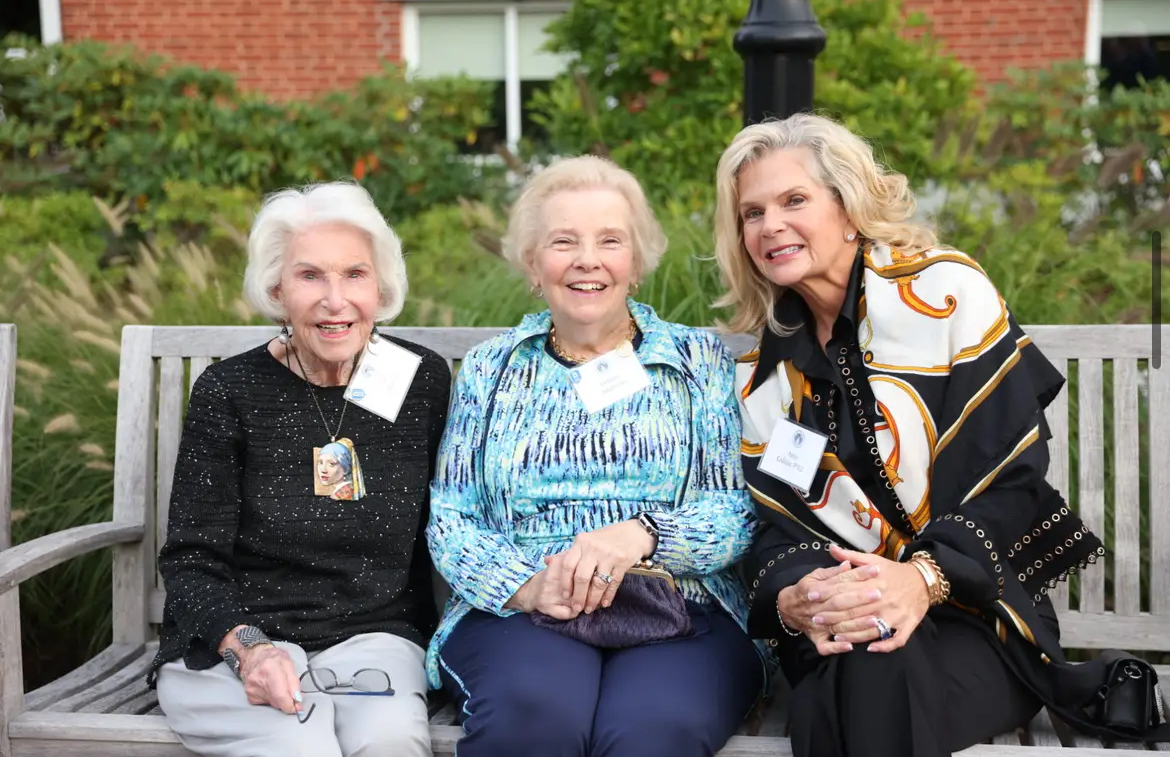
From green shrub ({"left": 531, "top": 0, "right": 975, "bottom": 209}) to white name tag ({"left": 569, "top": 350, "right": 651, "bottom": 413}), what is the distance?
2568 millimetres

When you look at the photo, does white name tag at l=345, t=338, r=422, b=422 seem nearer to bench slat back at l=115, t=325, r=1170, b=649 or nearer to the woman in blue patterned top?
the woman in blue patterned top

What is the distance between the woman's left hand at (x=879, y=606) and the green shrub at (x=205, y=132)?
6.54 meters

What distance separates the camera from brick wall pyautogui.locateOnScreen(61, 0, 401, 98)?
10266 mm

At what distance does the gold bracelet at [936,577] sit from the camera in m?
2.52

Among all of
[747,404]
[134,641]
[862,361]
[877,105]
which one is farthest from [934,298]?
[877,105]

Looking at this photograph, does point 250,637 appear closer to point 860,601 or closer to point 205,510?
point 205,510

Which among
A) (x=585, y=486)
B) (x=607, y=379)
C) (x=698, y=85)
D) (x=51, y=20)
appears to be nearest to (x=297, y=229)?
(x=607, y=379)

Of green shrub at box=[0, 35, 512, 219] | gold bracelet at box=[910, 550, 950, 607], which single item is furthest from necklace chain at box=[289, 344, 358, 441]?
green shrub at box=[0, 35, 512, 219]

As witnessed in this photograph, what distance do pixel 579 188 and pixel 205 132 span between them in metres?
6.19

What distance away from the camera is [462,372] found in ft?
10.1

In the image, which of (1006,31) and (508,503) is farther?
(1006,31)

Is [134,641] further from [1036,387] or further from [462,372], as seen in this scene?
[1036,387]

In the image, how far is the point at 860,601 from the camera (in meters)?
2.48

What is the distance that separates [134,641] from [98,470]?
2.85 ft
